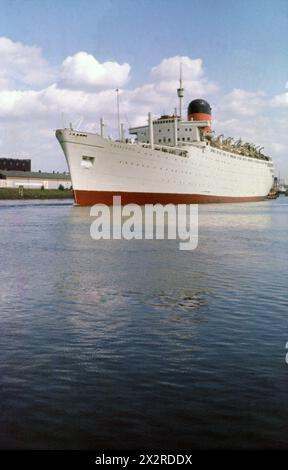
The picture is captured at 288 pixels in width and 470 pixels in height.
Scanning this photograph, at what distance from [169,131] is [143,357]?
7557 centimetres

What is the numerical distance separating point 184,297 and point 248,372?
6701mm

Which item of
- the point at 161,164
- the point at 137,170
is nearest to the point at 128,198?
the point at 137,170

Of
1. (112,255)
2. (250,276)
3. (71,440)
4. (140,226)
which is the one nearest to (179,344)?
(71,440)

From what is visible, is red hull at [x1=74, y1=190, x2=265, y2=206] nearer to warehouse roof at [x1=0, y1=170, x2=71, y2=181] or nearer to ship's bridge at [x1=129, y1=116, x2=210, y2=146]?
ship's bridge at [x1=129, y1=116, x2=210, y2=146]

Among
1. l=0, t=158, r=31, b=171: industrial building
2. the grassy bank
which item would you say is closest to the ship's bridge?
the grassy bank

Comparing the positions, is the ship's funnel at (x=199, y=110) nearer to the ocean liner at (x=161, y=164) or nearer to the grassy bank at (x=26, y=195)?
the ocean liner at (x=161, y=164)

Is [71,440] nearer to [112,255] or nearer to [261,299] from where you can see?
[261,299]

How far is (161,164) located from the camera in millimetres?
69750

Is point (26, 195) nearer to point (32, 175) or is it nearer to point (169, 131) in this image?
point (32, 175)

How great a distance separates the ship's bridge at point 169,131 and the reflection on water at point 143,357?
63.7 m

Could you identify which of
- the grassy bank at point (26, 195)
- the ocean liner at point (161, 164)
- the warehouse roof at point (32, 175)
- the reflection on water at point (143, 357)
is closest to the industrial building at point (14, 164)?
the warehouse roof at point (32, 175)

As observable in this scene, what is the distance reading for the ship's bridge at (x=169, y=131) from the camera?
82.8m

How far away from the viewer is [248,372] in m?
8.93
